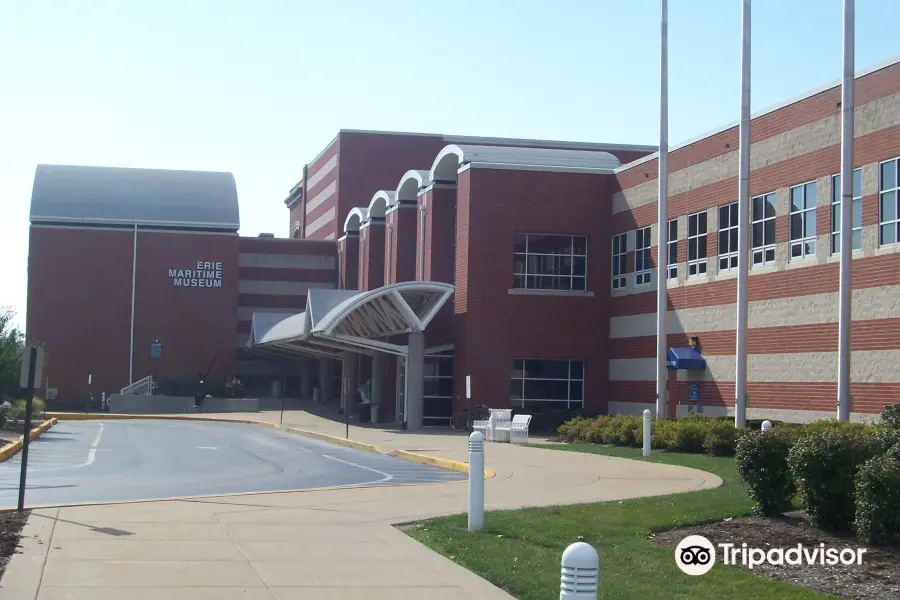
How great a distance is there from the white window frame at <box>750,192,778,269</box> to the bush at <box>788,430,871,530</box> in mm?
21569

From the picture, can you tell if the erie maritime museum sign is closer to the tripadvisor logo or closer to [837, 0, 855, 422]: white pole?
[837, 0, 855, 422]: white pole

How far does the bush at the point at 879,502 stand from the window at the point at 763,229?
22.6 meters

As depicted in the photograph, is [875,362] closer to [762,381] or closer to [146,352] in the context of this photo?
[762,381]

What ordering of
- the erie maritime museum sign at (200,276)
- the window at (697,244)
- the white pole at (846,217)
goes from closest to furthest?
the white pole at (846,217) < the window at (697,244) < the erie maritime museum sign at (200,276)

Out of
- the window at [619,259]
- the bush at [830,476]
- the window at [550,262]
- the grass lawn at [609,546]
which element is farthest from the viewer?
the window at [550,262]

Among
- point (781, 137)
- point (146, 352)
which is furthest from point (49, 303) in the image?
point (781, 137)

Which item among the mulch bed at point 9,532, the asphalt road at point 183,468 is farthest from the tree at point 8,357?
the mulch bed at point 9,532

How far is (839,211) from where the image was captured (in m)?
29.7

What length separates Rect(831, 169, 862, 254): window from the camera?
2847 centimetres

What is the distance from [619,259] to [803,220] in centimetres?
1145

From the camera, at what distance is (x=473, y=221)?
4150 cm

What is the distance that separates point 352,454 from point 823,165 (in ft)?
48.7

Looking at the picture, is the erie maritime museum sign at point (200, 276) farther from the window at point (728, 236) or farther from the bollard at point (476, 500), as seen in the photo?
the bollard at point (476, 500)

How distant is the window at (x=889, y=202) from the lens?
27234mm
